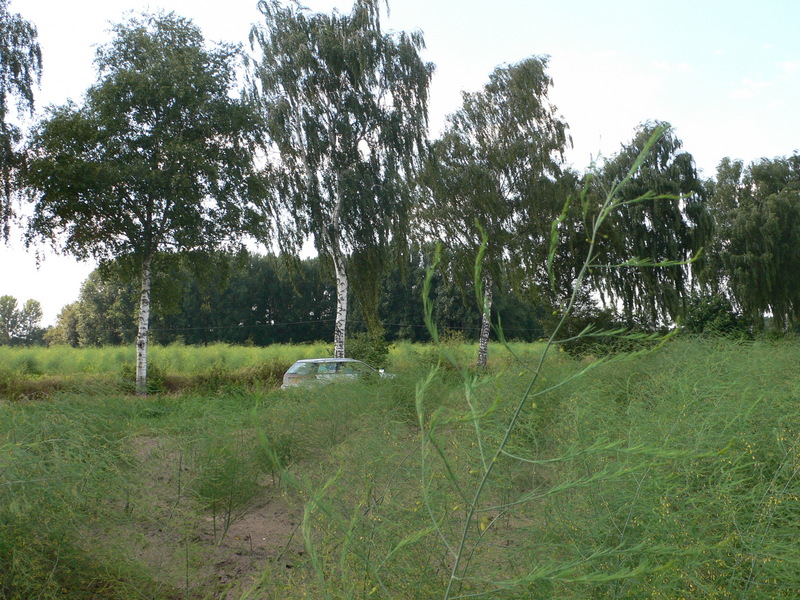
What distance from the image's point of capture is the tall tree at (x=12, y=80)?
1434cm

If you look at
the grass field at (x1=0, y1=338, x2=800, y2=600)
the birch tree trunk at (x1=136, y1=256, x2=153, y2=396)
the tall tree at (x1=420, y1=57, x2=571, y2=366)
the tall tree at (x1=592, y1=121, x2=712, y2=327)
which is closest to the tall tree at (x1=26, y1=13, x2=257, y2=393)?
the birch tree trunk at (x1=136, y1=256, x2=153, y2=396)

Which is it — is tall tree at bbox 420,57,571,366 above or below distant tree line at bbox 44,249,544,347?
above

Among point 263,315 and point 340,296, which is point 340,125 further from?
point 263,315

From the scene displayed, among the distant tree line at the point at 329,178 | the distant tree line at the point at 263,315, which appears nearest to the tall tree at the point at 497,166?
the distant tree line at the point at 329,178

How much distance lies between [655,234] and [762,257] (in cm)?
396

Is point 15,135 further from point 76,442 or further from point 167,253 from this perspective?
point 76,442

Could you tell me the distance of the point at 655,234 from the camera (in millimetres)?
21750

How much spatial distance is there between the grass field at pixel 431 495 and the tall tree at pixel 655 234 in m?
16.0

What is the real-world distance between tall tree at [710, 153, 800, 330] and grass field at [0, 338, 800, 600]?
61.2ft

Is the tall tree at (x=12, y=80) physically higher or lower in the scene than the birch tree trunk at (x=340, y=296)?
higher

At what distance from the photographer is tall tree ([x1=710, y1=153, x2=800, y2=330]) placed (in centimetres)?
2248

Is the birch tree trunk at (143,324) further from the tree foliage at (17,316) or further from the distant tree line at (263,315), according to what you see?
the tree foliage at (17,316)

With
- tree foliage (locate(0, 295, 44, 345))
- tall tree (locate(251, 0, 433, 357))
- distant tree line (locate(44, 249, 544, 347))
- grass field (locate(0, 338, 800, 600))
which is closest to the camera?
grass field (locate(0, 338, 800, 600))

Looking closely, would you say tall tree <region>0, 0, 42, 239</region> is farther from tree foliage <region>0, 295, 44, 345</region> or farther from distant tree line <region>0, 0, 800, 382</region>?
tree foliage <region>0, 295, 44, 345</region>
